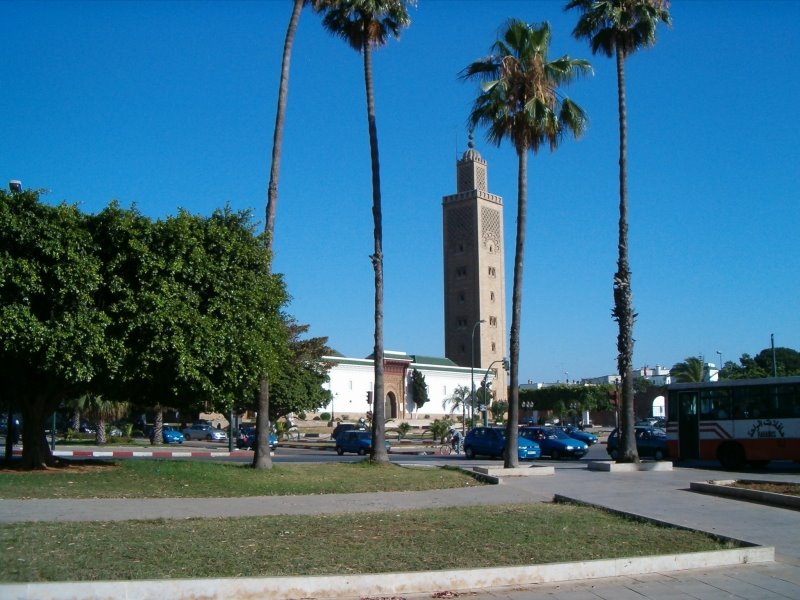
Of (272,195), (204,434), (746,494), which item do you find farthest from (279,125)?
(204,434)

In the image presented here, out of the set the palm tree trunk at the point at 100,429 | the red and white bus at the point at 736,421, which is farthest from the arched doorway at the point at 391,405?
the red and white bus at the point at 736,421

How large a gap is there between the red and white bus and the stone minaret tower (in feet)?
266

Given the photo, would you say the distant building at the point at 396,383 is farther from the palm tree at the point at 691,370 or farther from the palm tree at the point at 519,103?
the palm tree at the point at 519,103

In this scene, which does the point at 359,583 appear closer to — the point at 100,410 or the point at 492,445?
the point at 492,445

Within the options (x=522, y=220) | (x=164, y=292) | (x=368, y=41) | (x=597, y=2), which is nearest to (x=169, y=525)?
(x=164, y=292)

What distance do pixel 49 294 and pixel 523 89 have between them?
15.3 m

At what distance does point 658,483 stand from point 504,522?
1010cm

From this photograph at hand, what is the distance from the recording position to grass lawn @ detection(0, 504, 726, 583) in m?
8.79

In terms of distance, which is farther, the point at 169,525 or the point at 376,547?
the point at 169,525

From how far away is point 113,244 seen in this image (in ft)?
62.2

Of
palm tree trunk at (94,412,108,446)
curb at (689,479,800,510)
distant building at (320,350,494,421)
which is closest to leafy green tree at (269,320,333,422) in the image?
palm tree trunk at (94,412,108,446)

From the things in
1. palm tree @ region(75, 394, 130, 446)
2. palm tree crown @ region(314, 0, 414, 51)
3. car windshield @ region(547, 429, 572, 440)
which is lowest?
car windshield @ region(547, 429, 572, 440)

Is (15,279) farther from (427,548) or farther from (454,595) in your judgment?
(454,595)

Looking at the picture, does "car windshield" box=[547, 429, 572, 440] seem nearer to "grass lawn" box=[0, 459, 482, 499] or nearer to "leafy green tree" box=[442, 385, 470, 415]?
"grass lawn" box=[0, 459, 482, 499]
